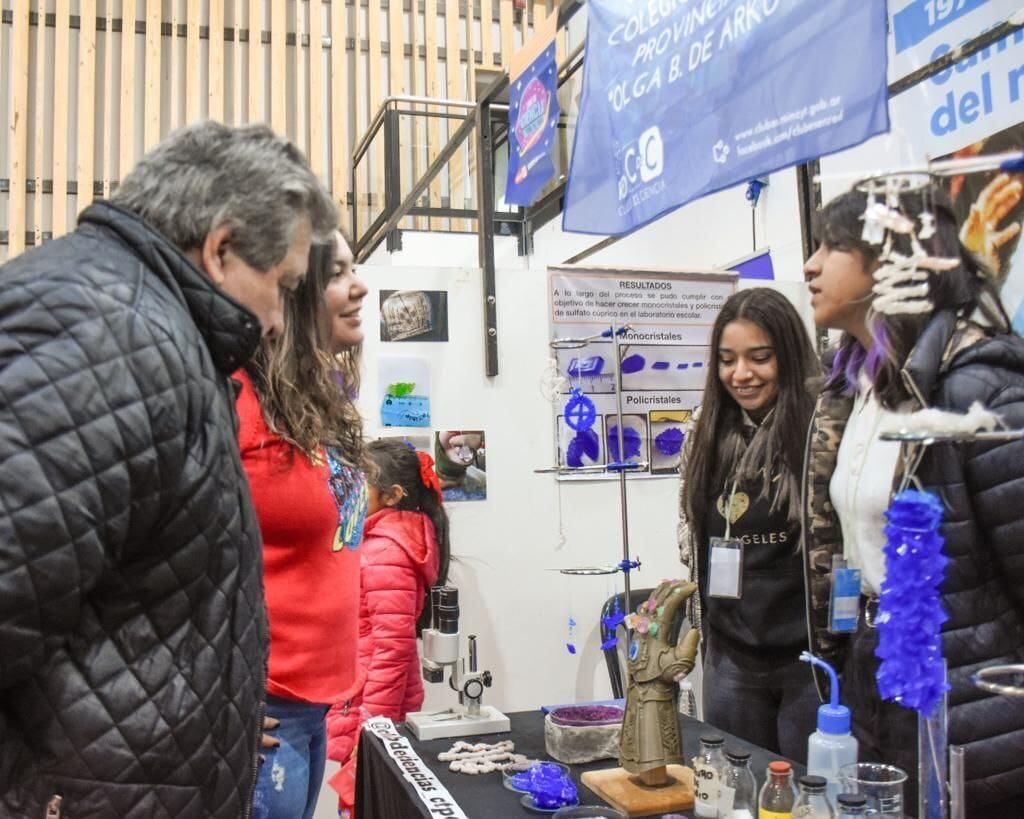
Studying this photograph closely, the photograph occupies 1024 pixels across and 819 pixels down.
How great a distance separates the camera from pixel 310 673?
1.42 metres

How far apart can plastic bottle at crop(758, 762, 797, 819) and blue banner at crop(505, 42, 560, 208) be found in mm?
1950

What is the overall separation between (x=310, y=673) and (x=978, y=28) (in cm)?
220

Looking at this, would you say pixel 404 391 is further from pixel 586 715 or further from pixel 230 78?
pixel 230 78

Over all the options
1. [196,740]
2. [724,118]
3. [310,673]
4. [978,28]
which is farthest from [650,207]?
[196,740]

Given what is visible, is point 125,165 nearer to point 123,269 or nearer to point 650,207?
point 650,207

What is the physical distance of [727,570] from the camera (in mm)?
1969

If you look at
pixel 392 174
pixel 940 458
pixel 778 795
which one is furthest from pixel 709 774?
pixel 392 174

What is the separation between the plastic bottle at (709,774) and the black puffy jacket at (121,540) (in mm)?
658

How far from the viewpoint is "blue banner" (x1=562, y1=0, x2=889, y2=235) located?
174cm

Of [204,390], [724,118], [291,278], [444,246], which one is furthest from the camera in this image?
[444,246]

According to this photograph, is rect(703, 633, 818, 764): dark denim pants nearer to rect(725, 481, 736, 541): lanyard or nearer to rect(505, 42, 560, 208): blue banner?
rect(725, 481, 736, 541): lanyard

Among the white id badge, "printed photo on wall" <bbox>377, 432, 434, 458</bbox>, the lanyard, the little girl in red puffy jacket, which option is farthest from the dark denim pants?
"printed photo on wall" <bbox>377, 432, 434, 458</bbox>

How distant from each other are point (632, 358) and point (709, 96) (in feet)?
3.87

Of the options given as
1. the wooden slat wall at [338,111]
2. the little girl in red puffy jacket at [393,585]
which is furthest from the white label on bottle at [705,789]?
the wooden slat wall at [338,111]
